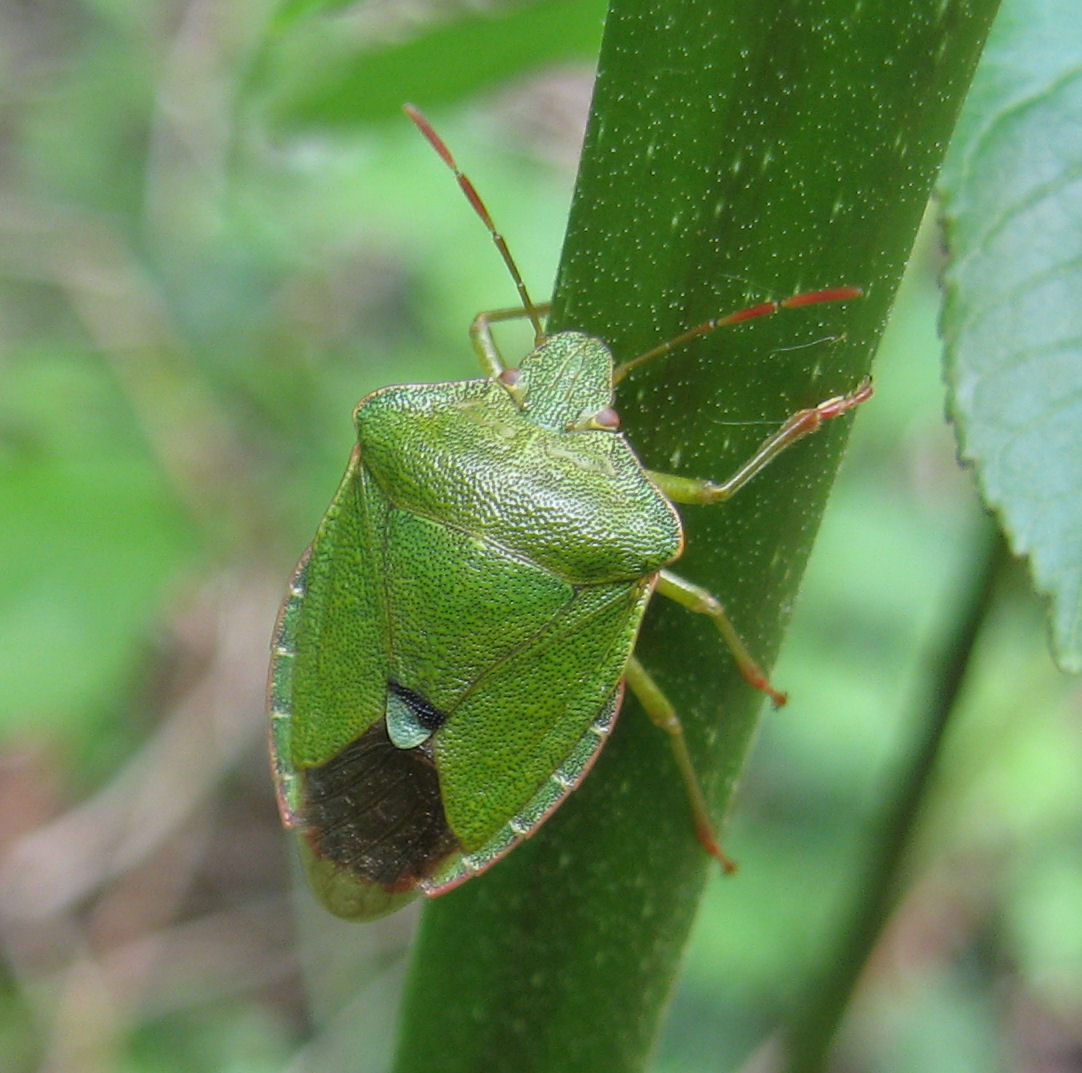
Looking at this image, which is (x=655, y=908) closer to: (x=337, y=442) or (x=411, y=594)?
(x=411, y=594)

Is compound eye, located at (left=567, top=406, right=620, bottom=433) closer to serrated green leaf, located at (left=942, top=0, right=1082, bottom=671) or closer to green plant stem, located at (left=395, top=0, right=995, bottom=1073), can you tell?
green plant stem, located at (left=395, top=0, right=995, bottom=1073)

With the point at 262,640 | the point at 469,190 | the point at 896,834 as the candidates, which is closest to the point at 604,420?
the point at 469,190

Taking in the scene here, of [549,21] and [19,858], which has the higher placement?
[549,21]

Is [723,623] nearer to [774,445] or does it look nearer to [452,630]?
[774,445]

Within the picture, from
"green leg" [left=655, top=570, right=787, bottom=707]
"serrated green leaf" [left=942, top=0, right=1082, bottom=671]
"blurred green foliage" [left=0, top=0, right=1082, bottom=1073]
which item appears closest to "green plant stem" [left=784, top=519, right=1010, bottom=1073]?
"serrated green leaf" [left=942, top=0, right=1082, bottom=671]

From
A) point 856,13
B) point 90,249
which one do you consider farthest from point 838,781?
point 90,249

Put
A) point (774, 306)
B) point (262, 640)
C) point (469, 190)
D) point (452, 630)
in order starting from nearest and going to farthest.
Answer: point (774, 306) → point (452, 630) → point (469, 190) → point (262, 640)
